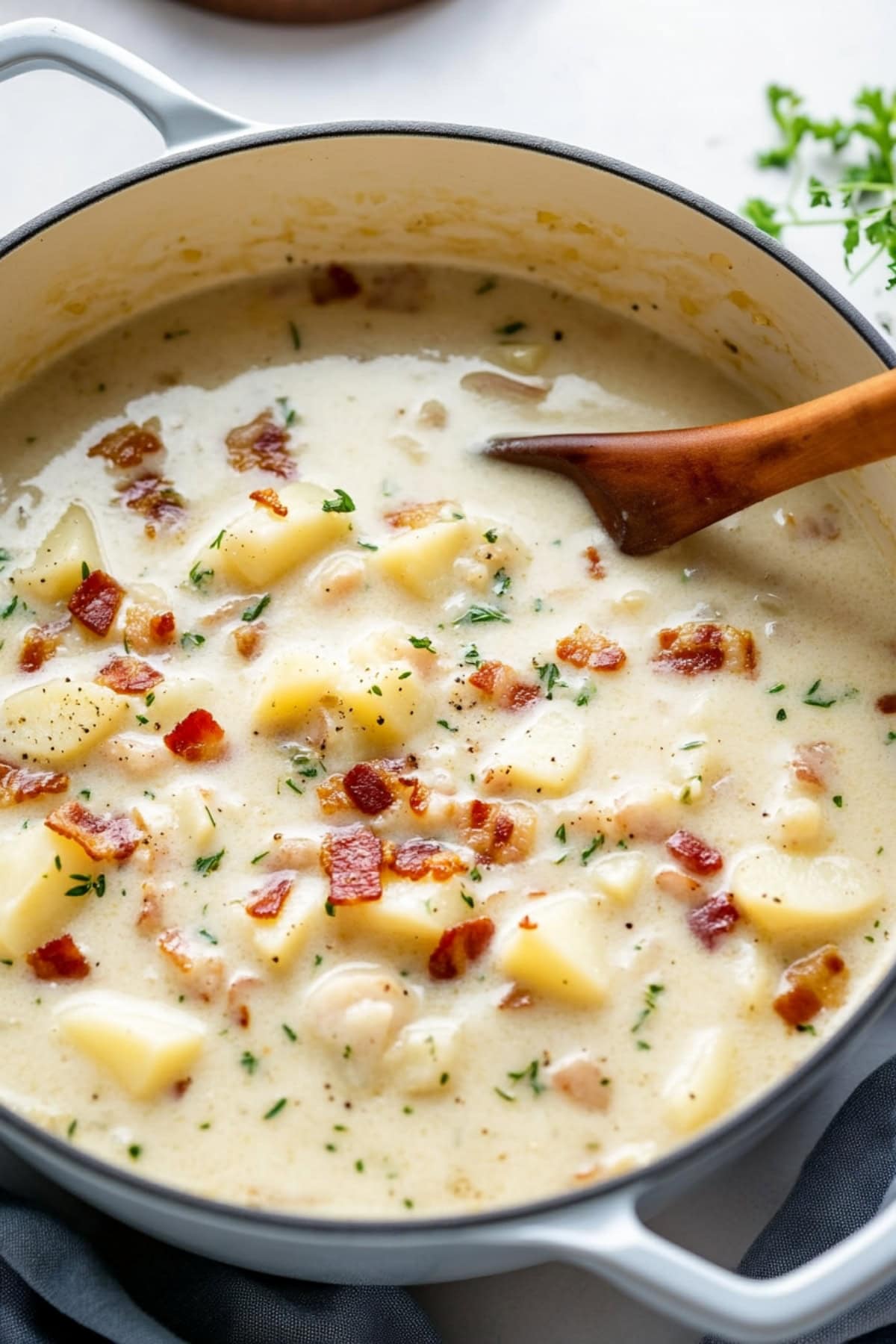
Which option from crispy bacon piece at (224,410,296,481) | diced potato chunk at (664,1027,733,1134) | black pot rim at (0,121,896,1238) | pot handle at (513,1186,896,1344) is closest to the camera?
pot handle at (513,1186,896,1344)

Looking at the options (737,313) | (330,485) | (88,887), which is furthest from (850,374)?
(88,887)

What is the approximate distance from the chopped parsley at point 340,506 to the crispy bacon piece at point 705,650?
65cm

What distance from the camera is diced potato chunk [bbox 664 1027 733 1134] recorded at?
245 centimetres

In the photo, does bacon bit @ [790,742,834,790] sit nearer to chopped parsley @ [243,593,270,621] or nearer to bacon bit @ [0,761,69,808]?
chopped parsley @ [243,593,270,621]

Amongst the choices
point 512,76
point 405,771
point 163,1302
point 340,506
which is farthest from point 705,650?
point 512,76

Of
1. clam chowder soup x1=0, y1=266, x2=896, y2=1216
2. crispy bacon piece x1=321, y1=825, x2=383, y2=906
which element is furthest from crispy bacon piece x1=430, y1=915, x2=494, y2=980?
crispy bacon piece x1=321, y1=825, x2=383, y2=906

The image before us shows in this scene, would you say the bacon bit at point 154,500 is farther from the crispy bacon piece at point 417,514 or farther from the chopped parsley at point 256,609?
the crispy bacon piece at point 417,514

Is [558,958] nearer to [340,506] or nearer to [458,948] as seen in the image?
[458,948]

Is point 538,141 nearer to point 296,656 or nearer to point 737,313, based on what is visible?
point 737,313

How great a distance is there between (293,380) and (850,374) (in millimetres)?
1134

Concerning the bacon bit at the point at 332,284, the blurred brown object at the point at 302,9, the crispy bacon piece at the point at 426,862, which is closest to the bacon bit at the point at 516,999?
the crispy bacon piece at the point at 426,862

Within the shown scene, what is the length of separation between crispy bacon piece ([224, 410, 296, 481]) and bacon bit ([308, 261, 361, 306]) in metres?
0.36

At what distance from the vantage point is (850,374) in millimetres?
2943

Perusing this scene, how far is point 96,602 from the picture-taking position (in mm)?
2914
